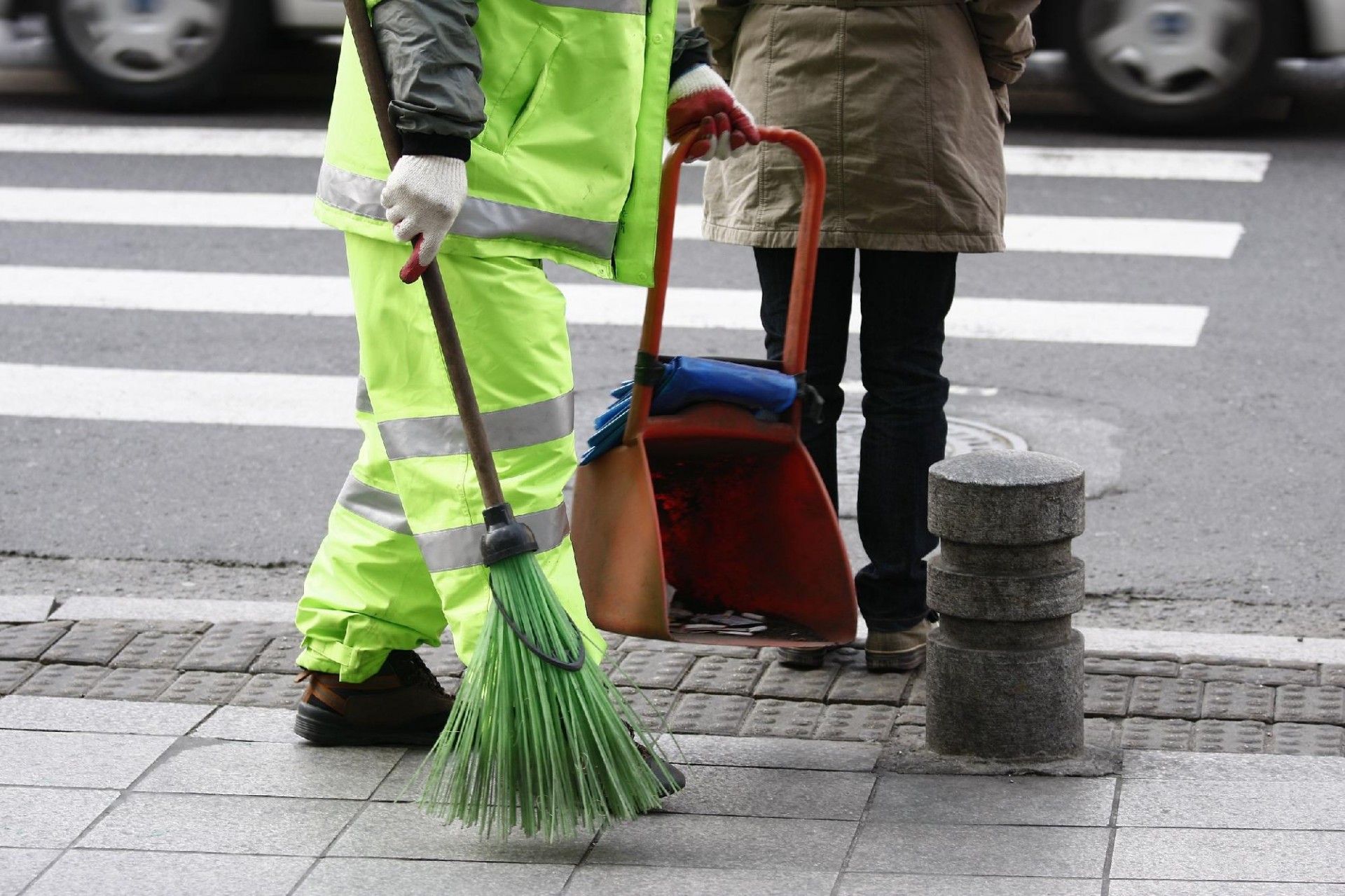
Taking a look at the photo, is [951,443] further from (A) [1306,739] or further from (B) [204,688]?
(B) [204,688]

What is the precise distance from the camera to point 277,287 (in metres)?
7.57

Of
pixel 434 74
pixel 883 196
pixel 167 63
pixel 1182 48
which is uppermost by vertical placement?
pixel 434 74

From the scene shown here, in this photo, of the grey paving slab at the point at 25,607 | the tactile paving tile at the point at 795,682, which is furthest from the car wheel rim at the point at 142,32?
the tactile paving tile at the point at 795,682

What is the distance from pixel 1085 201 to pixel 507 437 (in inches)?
216

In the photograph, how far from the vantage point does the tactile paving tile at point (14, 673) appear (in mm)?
4234

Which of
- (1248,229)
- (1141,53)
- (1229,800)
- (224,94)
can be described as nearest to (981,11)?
(1229,800)

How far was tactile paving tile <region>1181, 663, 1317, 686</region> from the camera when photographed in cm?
415

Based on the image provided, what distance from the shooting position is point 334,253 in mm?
7973

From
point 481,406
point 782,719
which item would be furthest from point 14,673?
point 782,719

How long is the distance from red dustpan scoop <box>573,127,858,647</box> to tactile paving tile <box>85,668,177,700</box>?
41.5 inches

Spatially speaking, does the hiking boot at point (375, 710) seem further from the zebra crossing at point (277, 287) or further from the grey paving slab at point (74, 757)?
the zebra crossing at point (277, 287)

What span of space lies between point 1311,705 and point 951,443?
6.30 feet

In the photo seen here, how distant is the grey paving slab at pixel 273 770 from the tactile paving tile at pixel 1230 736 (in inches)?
61.2

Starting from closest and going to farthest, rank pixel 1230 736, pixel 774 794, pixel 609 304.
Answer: pixel 774 794, pixel 1230 736, pixel 609 304
